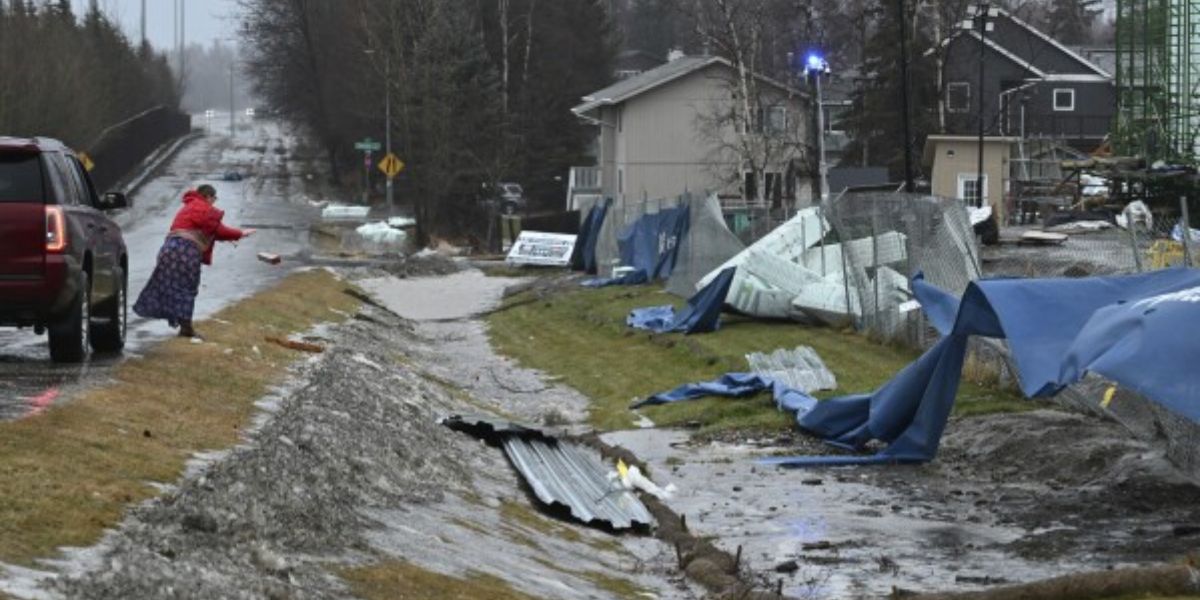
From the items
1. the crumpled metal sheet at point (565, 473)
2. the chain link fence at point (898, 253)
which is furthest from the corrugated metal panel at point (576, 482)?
the chain link fence at point (898, 253)

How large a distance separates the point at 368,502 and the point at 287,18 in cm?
10503

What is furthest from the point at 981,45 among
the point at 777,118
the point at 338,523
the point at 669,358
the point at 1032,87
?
the point at 338,523

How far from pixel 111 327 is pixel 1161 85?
41.7 m

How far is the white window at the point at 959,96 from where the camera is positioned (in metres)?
79.4

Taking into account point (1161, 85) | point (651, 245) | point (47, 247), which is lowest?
point (651, 245)

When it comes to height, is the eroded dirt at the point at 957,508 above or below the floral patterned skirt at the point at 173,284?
below

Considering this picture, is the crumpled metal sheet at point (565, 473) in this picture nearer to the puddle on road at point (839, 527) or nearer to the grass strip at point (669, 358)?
the puddle on road at point (839, 527)

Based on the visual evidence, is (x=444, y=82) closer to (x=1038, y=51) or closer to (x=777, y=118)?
(x=777, y=118)

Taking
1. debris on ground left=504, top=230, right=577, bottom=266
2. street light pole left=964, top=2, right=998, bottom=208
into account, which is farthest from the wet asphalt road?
street light pole left=964, top=2, right=998, bottom=208

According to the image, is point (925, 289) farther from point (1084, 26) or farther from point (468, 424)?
point (1084, 26)

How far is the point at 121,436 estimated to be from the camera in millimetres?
12930

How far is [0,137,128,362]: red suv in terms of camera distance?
55.1ft

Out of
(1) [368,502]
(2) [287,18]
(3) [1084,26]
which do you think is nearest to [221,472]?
(1) [368,502]

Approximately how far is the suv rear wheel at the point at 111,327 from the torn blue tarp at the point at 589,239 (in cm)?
3208
